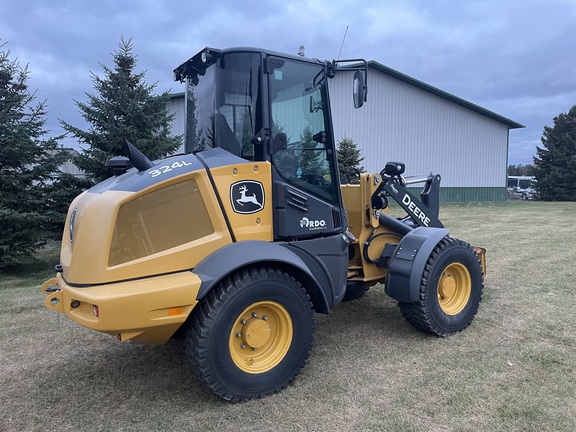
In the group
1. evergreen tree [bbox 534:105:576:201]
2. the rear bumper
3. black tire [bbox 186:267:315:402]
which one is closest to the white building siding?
evergreen tree [bbox 534:105:576:201]

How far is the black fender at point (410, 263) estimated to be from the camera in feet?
14.1

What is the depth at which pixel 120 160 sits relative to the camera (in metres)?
3.64

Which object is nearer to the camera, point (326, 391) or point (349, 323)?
point (326, 391)

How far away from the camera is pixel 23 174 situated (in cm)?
847

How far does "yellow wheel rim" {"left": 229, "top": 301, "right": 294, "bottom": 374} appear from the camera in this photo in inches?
132

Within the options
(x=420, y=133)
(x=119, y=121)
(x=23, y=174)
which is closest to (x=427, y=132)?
(x=420, y=133)

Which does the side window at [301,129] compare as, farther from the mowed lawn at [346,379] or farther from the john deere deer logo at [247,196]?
the mowed lawn at [346,379]

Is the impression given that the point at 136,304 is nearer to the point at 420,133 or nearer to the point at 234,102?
the point at 234,102

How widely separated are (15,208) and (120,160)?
6097mm

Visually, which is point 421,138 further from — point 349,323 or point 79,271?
point 79,271

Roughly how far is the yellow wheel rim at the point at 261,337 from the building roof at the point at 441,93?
63.3 ft

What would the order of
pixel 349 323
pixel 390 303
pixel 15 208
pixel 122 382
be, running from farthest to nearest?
pixel 15 208, pixel 390 303, pixel 349 323, pixel 122 382

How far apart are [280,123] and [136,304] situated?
1793mm

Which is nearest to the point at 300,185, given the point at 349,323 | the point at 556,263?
the point at 349,323
